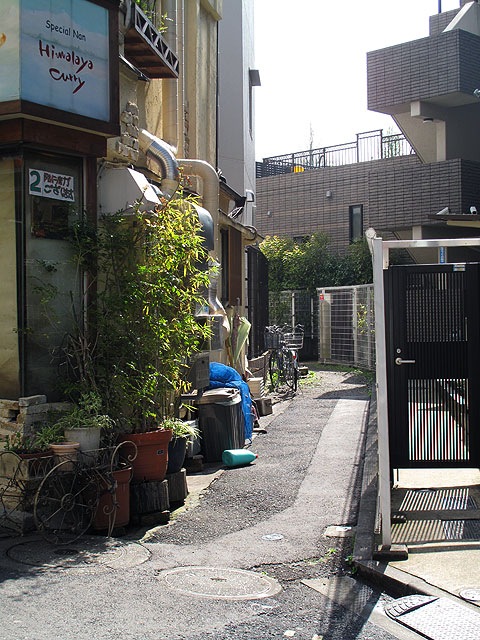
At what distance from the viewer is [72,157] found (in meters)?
7.60

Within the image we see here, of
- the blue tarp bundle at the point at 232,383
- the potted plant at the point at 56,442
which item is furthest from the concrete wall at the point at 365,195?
the potted plant at the point at 56,442

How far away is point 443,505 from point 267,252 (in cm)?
2111

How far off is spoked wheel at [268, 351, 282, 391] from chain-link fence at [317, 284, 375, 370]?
3.07 m

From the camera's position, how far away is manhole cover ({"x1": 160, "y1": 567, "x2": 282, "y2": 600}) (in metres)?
5.14

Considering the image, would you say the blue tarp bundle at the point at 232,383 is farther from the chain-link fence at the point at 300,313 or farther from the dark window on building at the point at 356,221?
the dark window on building at the point at 356,221

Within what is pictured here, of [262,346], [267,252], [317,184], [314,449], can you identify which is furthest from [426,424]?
[317,184]

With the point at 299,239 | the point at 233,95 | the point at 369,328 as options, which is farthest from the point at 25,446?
the point at 299,239

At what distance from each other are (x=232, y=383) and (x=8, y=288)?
450cm

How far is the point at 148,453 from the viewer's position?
7.20 m

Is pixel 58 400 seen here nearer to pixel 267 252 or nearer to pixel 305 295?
pixel 305 295

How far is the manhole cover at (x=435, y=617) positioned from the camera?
14.4 feet

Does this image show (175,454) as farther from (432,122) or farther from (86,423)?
(432,122)

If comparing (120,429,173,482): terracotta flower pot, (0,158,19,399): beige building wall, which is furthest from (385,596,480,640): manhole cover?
(0,158,19,399): beige building wall

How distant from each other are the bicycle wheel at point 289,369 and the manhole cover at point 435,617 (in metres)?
11.8
